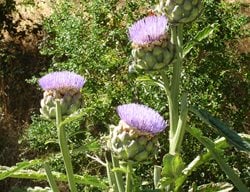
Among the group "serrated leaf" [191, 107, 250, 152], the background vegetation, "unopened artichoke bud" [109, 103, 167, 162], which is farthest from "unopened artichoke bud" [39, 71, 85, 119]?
the background vegetation

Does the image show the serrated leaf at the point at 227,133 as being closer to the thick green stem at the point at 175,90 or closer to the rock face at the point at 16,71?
the thick green stem at the point at 175,90

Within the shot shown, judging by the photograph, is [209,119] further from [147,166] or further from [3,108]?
[3,108]

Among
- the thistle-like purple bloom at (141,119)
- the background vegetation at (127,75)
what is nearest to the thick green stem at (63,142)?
the thistle-like purple bloom at (141,119)

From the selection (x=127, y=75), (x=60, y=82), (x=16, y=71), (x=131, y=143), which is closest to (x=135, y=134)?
(x=131, y=143)

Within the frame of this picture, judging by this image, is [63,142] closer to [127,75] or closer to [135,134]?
[135,134]

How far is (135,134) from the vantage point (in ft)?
4.07

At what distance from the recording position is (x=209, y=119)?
51.6 inches

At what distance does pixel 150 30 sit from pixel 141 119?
195 millimetres

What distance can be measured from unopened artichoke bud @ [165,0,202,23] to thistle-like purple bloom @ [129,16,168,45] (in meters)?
0.02

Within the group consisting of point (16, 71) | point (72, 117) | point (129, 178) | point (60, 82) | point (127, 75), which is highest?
point (16, 71)

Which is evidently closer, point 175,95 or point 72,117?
point 72,117

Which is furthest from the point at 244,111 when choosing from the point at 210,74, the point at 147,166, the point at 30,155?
the point at 30,155

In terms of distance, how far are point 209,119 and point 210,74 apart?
1.09 meters

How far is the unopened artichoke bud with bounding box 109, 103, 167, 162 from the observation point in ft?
4.02
